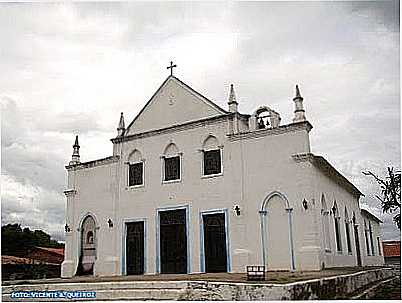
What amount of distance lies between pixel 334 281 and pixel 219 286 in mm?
1838


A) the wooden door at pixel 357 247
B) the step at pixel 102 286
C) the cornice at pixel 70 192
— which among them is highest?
the cornice at pixel 70 192

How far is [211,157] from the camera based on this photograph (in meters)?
14.0

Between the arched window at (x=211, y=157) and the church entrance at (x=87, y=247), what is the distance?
3910 millimetres

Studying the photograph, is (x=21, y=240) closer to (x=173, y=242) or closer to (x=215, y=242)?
(x=173, y=242)

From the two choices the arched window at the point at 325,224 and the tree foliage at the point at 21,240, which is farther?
the tree foliage at the point at 21,240

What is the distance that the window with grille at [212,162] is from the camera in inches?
544

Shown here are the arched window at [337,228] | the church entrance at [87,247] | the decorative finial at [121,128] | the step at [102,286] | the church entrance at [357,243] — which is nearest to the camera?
the step at [102,286]

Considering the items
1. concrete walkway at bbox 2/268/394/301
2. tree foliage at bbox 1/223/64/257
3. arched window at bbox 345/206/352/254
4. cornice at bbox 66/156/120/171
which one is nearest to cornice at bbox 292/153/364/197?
arched window at bbox 345/206/352/254

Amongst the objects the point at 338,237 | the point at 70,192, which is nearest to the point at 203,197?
the point at 338,237

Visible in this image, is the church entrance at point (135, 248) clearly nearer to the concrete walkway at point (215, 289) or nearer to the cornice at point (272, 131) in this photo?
the cornice at point (272, 131)

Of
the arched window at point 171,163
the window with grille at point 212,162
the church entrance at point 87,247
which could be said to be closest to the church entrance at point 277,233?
the window with grille at point 212,162

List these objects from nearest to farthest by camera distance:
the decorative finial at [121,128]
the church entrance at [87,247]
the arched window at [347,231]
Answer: the church entrance at [87,247] < the decorative finial at [121,128] < the arched window at [347,231]

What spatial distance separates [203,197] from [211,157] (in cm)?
106

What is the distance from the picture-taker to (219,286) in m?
8.02
